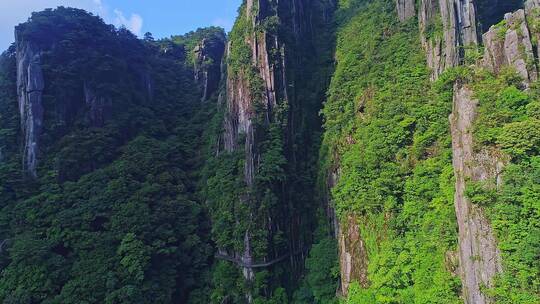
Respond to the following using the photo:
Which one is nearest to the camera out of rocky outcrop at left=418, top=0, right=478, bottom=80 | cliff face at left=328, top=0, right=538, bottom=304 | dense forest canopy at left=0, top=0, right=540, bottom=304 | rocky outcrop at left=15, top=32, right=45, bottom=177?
cliff face at left=328, top=0, right=538, bottom=304

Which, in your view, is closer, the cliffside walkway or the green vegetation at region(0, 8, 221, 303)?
the green vegetation at region(0, 8, 221, 303)

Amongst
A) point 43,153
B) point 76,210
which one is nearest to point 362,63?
point 76,210

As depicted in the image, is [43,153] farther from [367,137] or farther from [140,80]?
[367,137]

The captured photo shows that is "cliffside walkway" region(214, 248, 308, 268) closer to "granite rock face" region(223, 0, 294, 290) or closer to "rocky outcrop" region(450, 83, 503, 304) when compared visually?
"granite rock face" region(223, 0, 294, 290)

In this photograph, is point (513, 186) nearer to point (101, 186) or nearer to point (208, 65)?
point (101, 186)

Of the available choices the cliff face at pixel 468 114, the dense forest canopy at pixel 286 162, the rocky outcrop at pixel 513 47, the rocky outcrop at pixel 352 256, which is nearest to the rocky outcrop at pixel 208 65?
the dense forest canopy at pixel 286 162

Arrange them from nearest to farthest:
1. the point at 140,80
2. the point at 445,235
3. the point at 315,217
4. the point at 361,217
Result: 1. the point at 445,235
2. the point at 361,217
3. the point at 315,217
4. the point at 140,80

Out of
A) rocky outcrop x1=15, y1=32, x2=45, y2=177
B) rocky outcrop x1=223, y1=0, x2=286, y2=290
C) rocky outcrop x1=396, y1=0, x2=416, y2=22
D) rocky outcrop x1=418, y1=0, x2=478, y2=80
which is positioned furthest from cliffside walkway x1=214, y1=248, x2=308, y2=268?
rocky outcrop x1=396, y1=0, x2=416, y2=22
